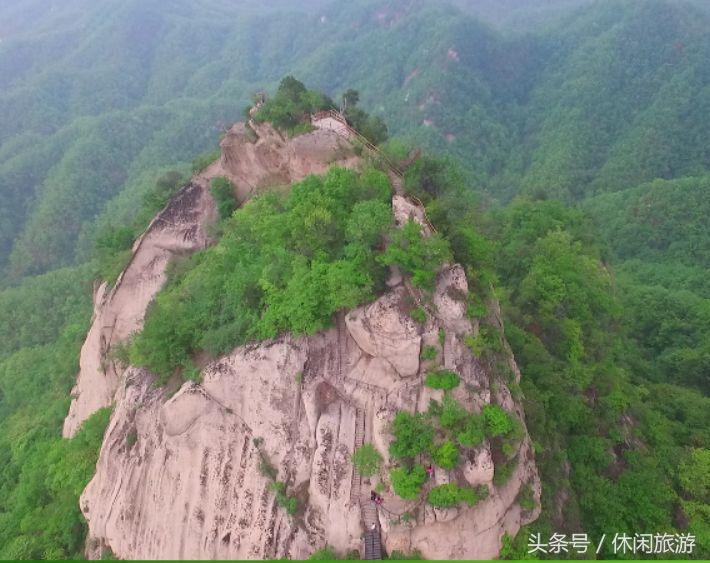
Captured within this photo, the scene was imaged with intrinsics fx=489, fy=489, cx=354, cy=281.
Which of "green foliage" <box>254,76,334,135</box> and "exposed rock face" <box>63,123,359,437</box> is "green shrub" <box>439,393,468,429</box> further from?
"green foliage" <box>254,76,334,135</box>

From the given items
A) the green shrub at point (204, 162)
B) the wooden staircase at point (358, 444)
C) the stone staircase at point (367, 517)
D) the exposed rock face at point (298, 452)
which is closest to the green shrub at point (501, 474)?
the exposed rock face at point (298, 452)

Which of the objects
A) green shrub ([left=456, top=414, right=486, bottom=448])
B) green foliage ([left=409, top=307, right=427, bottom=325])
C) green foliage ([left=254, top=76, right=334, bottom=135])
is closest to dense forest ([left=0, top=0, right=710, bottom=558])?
green foliage ([left=409, top=307, right=427, bottom=325])

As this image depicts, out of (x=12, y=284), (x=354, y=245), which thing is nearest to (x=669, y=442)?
(x=354, y=245)

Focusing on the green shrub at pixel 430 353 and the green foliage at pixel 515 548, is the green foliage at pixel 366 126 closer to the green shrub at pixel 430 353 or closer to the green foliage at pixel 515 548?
the green shrub at pixel 430 353

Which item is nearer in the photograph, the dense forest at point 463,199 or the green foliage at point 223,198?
the dense forest at point 463,199

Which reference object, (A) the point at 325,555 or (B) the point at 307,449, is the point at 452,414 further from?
(A) the point at 325,555
